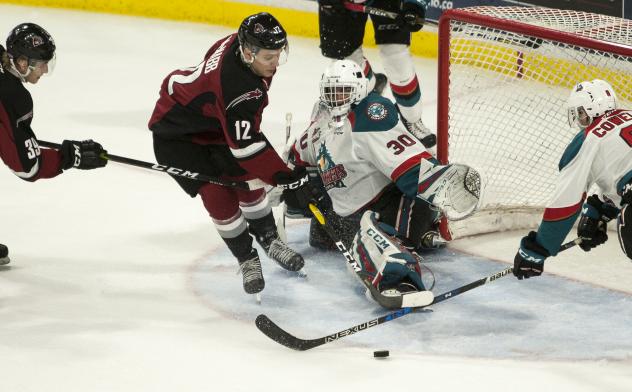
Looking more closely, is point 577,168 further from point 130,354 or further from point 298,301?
point 130,354

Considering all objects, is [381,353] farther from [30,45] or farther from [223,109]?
[30,45]

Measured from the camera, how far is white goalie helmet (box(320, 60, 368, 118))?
3604 millimetres

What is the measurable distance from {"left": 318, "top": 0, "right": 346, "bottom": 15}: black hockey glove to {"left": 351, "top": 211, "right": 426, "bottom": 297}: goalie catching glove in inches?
57.2

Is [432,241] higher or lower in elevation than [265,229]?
lower

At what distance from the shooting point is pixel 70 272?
12.9ft

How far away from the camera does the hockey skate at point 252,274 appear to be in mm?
3615

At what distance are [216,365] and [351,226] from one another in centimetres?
96

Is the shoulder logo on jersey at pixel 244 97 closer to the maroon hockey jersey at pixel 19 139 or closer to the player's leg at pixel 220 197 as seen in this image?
the player's leg at pixel 220 197

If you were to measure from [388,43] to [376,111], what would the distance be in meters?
1.20

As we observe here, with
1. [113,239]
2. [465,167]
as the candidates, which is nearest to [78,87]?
[113,239]

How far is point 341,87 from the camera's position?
11.8ft

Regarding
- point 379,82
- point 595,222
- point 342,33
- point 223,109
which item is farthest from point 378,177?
point 379,82

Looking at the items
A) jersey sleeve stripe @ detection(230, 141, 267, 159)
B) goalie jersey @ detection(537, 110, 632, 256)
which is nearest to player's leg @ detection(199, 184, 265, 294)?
jersey sleeve stripe @ detection(230, 141, 267, 159)

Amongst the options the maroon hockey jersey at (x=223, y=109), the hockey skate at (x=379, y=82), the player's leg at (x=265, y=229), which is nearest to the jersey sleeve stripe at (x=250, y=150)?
the maroon hockey jersey at (x=223, y=109)
